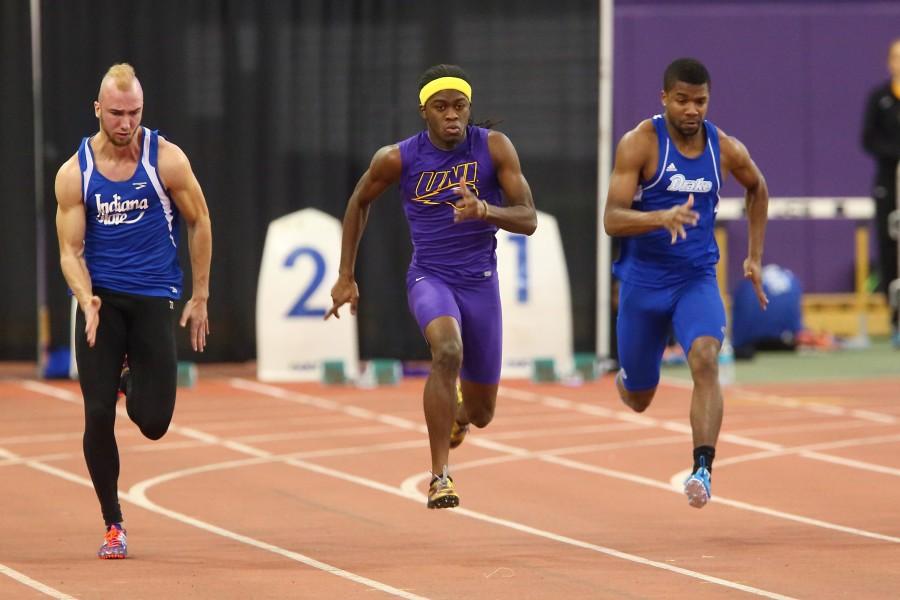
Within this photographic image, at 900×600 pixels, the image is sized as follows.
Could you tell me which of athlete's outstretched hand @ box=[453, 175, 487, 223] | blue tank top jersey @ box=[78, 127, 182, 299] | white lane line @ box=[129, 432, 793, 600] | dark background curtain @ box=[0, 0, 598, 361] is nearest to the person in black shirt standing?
dark background curtain @ box=[0, 0, 598, 361]

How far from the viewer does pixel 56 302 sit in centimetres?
1602

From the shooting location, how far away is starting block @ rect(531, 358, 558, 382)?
1603cm

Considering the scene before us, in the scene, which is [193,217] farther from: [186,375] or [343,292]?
[186,375]

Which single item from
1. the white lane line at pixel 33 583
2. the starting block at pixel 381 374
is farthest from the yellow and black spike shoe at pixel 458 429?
the starting block at pixel 381 374

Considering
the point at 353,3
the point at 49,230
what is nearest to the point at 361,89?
the point at 353,3

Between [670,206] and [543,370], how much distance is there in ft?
24.1

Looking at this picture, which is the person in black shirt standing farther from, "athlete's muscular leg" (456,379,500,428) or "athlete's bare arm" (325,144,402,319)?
"athlete's bare arm" (325,144,402,319)

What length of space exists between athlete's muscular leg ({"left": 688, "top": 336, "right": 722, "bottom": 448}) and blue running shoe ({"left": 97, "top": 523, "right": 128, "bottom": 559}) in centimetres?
260

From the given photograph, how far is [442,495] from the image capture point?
8.18 meters

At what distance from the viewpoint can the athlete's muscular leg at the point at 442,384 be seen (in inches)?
330

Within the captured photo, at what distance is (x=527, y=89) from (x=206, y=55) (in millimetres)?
2817

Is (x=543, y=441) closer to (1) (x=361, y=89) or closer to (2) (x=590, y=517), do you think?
(2) (x=590, y=517)

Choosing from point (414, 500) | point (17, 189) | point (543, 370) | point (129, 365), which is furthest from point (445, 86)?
point (17, 189)

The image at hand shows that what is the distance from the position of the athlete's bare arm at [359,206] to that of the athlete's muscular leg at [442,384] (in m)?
0.46
